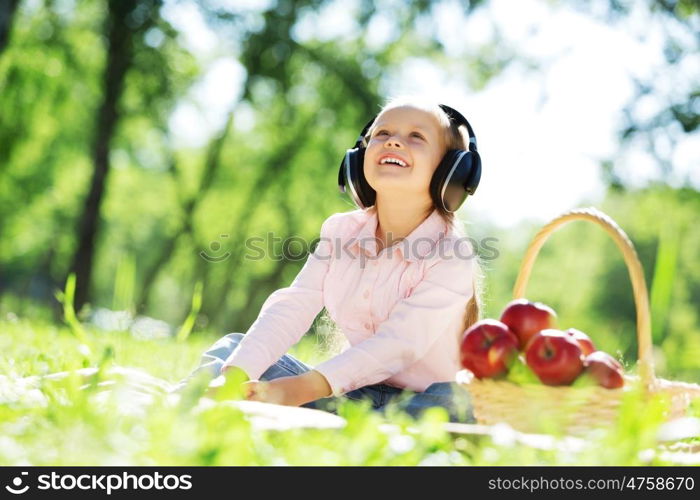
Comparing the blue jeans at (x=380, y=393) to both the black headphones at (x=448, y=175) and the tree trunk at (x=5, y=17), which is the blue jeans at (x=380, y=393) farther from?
the tree trunk at (x=5, y=17)

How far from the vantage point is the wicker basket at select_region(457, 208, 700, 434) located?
232 centimetres

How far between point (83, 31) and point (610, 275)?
92.9ft

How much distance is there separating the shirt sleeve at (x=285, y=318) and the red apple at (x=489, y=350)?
42.3 inches

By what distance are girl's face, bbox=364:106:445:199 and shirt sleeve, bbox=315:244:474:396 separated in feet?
1.34

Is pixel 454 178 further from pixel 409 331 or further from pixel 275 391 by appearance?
pixel 275 391

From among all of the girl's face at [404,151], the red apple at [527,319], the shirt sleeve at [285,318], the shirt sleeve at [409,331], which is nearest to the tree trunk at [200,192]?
the shirt sleeve at [285,318]

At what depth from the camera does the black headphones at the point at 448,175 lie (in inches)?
135

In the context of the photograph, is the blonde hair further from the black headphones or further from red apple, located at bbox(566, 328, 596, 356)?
red apple, located at bbox(566, 328, 596, 356)

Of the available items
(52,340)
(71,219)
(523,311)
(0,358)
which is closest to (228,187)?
(71,219)

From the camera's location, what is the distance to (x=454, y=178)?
3.43 metres

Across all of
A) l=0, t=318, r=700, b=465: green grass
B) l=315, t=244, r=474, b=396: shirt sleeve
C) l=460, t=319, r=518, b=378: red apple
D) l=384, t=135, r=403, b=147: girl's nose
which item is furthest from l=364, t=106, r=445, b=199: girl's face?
l=0, t=318, r=700, b=465: green grass

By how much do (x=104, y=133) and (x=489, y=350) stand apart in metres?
11.0

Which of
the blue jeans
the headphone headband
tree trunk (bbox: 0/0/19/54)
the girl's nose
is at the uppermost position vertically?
tree trunk (bbox: 0/0/19/54)
